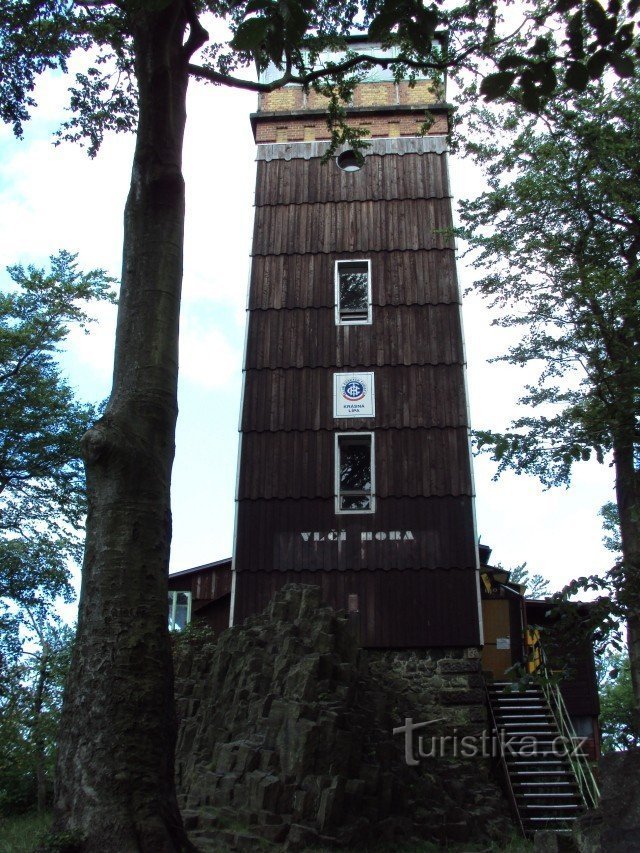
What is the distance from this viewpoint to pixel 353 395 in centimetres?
1625

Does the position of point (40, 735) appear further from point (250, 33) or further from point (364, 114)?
point (364, 114)

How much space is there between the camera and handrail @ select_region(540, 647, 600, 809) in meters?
11.7

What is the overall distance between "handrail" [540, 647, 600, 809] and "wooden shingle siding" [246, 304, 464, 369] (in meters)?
6.17

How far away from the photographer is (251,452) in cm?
1595

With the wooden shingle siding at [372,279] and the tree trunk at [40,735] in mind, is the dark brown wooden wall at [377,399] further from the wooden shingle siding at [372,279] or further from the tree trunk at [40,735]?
the tree trunk at [40,735]

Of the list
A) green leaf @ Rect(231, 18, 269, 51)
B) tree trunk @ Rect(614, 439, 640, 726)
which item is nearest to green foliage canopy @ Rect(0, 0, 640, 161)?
green leaf @ Rect(231, 18, 269, 51)

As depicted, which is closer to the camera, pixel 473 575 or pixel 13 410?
pixel 473 575

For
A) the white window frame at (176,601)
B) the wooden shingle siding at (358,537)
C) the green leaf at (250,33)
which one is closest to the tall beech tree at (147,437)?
the green leaf at (250,33)

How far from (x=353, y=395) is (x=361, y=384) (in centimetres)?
27

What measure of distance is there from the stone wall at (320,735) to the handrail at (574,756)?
1.13m

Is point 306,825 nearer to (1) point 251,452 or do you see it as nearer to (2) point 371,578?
(2) point 371,578

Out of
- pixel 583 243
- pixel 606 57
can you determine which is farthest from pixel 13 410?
pixel 606 57

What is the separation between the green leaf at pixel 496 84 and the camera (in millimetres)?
4473

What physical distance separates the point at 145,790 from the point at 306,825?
3472mm
